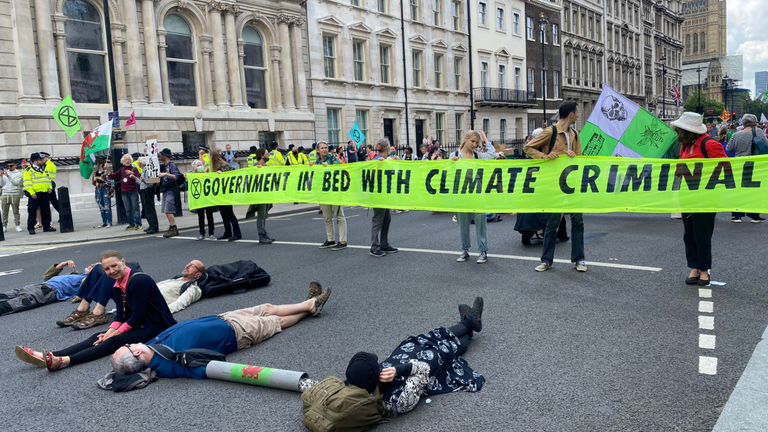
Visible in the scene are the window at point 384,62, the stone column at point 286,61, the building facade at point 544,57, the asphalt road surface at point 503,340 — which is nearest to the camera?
the asphalt road surface at point 503,340

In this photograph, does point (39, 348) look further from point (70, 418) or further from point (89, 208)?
point (89, 208)

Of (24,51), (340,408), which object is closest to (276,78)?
(24,51)

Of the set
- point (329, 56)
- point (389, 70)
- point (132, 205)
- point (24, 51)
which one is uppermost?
point (329, 56)

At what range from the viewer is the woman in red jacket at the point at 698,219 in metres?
6.52

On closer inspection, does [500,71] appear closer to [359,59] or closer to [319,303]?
[359,59]

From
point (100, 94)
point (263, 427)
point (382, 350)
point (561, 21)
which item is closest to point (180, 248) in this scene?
point (382, 350)

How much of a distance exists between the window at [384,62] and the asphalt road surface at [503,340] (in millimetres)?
26486

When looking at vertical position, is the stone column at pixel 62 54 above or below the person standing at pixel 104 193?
above

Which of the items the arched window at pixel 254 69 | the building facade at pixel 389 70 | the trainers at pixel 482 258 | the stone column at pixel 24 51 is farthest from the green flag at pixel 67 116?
the building facade at pixel 389 70

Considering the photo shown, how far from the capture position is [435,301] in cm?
668

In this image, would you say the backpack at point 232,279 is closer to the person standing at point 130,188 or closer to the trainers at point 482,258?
the trainers at point 482,258

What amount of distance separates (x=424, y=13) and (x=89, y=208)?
24.8m

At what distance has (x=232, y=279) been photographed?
7.60m

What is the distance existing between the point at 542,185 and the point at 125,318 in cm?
524
